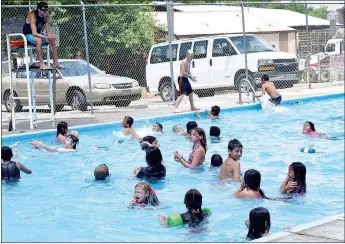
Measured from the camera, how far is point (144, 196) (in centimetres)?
784

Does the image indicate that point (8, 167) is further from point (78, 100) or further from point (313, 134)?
point (78, 100)

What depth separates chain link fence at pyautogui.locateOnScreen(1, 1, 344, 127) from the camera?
18.8 meters

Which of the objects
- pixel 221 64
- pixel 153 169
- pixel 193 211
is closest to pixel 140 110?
pixel 221 64

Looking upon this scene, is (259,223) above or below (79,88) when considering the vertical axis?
below

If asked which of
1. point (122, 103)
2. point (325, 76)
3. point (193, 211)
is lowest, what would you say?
point (193, 211)

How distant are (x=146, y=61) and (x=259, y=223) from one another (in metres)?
18.2

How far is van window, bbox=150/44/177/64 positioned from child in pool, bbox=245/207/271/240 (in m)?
16.2

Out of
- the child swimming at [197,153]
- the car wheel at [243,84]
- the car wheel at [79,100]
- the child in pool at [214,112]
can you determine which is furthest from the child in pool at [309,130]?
the car wheel at [79,100]

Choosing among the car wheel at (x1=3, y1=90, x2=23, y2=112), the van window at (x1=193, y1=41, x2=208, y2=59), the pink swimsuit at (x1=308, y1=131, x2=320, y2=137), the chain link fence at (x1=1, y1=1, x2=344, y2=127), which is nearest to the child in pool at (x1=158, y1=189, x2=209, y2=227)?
the pink swimsuit at (x1=308, y1=131, x2=320, y2=137)

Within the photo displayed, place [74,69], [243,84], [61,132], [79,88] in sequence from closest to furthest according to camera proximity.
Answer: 1. [61,132]
2. [79,88]
3. [74,69]
4. [243,84]

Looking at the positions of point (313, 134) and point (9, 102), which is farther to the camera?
point (9, 102)

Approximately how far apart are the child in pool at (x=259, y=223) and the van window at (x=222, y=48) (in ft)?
49.7

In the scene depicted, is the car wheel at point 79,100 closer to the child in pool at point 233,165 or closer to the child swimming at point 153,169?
the child swimming at point 153,169

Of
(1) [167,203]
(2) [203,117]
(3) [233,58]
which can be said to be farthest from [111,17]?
(1) [167,203]
